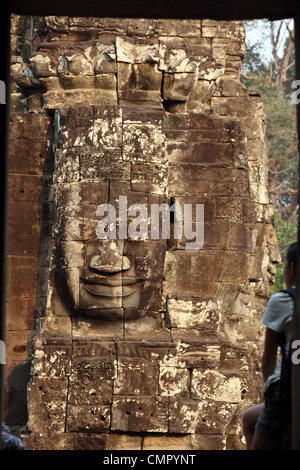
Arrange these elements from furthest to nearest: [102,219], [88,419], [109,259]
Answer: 1. [102,219]
2. [109,259]
3. [88,419]

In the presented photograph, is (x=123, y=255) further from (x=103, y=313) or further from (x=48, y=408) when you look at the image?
(x=48, y=408)

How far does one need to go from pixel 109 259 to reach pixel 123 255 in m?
0.15

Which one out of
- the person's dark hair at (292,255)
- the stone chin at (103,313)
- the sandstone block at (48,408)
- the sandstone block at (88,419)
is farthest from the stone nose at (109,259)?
the person's dark hair at (292,255)

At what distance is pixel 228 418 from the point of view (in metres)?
8.47

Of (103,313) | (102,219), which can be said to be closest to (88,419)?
(103,313)

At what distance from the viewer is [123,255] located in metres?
8.51

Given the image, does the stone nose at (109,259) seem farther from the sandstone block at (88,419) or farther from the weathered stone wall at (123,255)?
the sandstone block at (88,419)

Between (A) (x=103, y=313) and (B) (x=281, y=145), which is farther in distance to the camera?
(B) (x=281, y=145)

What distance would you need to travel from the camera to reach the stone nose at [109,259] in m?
8.43

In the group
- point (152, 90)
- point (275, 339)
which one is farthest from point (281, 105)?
point (275, 339)

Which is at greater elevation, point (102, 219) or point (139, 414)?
point (102, 219)

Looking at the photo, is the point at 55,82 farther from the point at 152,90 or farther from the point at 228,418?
the point at 228,418

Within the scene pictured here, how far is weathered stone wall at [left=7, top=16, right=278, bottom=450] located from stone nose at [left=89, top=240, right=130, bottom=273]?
0.04 feet

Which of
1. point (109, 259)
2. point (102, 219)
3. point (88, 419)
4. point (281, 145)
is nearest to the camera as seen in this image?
point (88, 419)
